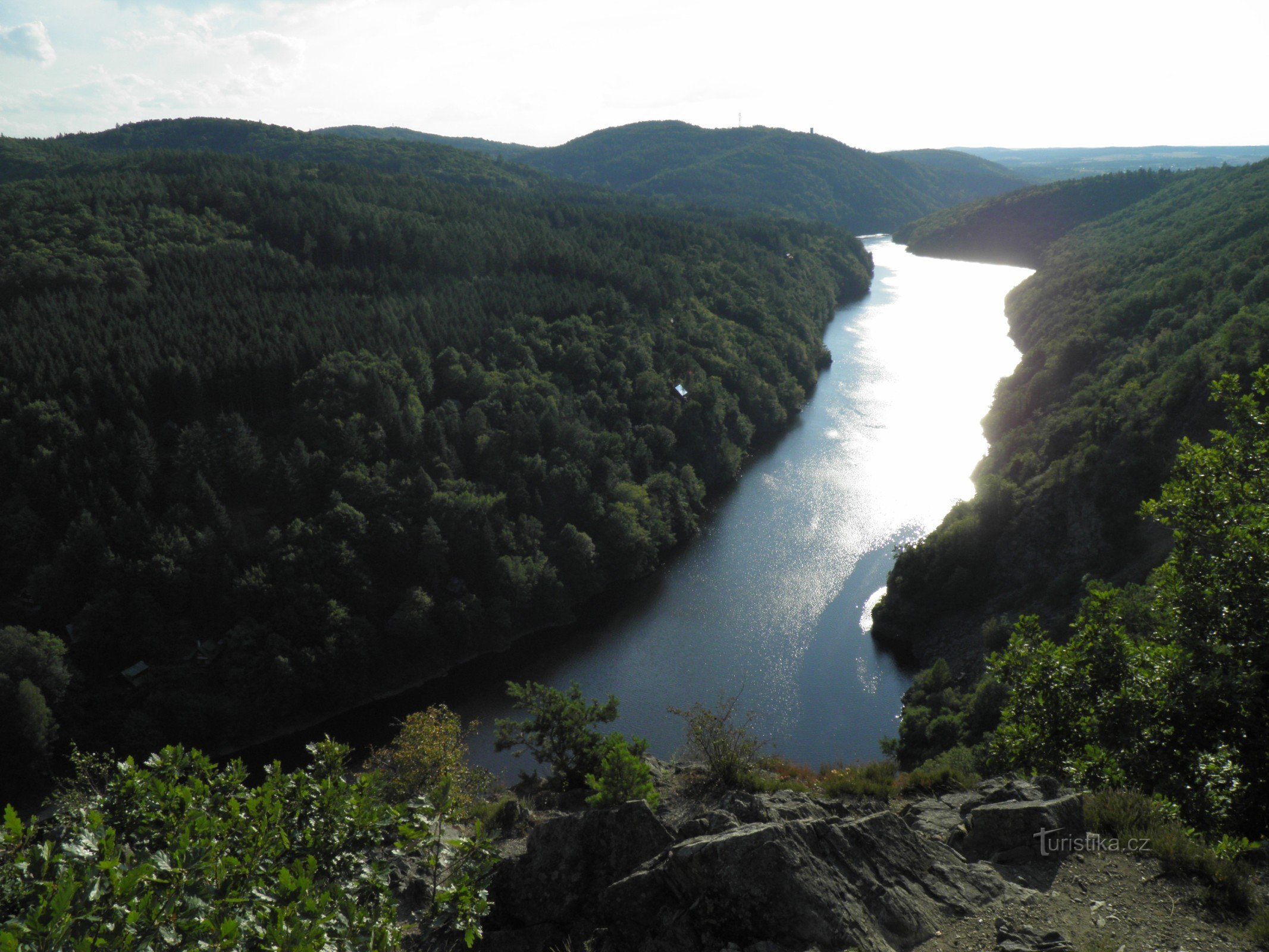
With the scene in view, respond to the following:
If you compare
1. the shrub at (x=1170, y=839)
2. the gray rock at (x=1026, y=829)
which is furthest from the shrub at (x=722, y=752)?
the shrub at (x=1170, y=839)

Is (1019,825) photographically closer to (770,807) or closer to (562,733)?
(770,807)

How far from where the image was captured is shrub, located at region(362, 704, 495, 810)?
70.5 feet

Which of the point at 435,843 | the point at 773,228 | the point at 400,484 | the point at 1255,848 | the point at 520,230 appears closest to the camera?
the point at 1255,848

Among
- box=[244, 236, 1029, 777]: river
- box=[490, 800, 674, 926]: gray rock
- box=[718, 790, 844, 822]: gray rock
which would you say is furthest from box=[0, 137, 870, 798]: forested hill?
box=[718, 790, 844, 822]: gray rock

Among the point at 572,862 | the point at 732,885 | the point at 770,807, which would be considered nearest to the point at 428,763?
the point at 572,862

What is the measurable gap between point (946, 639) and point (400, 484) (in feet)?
103

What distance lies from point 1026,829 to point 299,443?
41.6 metres

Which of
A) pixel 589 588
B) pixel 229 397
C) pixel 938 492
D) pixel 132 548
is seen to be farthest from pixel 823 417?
pixel 132 548

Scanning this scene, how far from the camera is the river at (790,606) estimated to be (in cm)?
3691

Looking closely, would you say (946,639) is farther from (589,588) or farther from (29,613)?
(29,613)

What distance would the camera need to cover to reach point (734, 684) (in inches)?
1524

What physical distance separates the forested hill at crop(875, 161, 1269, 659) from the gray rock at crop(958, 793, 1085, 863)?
24.8m

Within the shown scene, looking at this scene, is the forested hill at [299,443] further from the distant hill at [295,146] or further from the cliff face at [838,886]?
the distant hill at [295,146]

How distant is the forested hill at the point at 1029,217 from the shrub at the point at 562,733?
140029 millimetres
